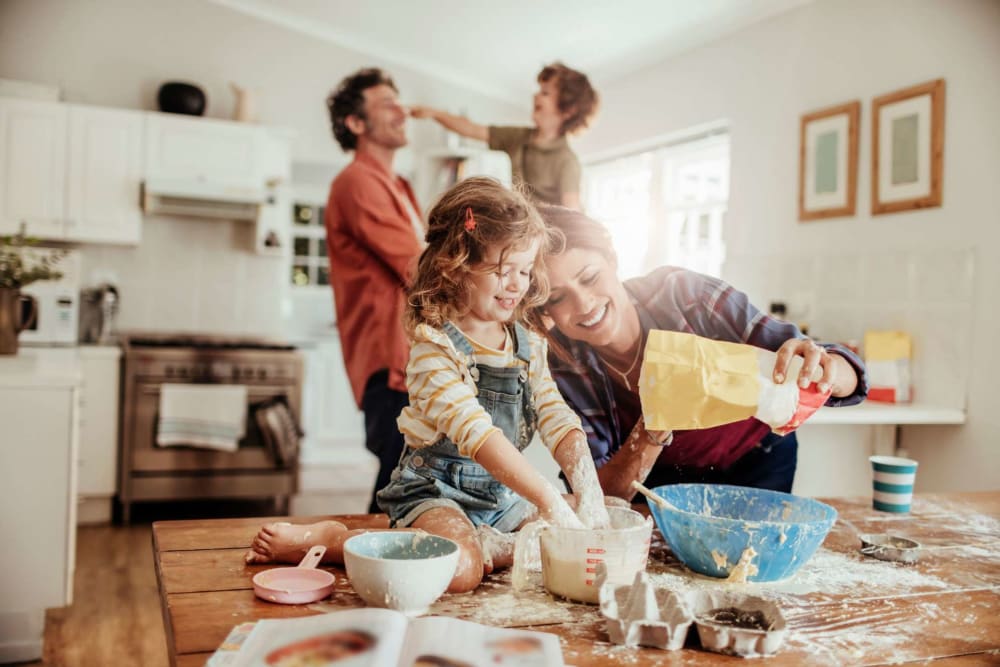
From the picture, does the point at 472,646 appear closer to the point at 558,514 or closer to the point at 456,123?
the point at 558,514

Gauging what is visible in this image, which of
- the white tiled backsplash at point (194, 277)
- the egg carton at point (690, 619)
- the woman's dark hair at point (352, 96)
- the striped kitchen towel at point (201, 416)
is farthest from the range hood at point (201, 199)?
the egg carton at point (690, 619)

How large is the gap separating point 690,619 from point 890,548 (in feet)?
1.63

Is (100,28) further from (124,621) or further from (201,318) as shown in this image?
(124,621)

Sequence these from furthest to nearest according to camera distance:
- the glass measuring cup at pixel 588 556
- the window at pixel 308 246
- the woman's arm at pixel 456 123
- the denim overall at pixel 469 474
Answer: the window at pixel 308 246, the woman's arm at pixel 456 123, the denim overall at pixel 469 474, the glass measuring cup at pixel 588 556

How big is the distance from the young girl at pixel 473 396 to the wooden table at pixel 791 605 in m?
0.10

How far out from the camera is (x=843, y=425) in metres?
2.39

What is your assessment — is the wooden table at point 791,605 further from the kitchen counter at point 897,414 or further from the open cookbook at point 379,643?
the kitchen counter at point 897,414

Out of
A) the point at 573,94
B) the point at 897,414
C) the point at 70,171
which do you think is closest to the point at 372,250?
the point at 573,94

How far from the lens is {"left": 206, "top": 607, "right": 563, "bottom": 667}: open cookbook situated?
77 cm

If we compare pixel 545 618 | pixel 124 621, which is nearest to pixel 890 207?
pixel 545 618

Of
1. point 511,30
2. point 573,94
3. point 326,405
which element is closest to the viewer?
point 573,94

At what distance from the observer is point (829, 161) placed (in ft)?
9.32

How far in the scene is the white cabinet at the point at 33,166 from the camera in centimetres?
399

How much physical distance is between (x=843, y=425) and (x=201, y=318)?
353 centimetres
